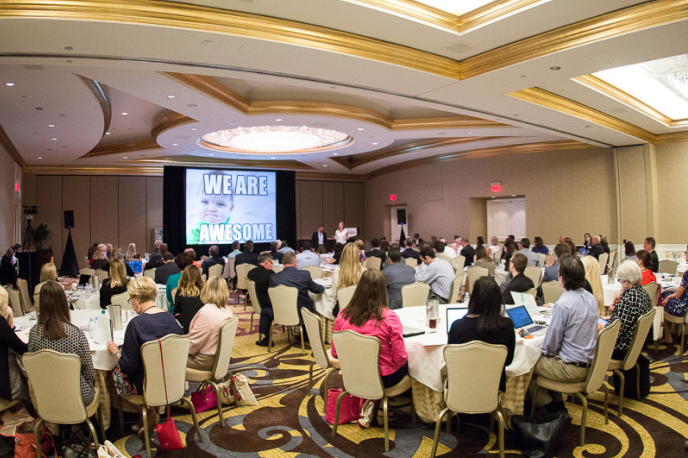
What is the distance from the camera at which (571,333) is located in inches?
146

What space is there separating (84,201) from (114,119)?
6.94 m

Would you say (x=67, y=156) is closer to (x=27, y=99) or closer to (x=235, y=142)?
(x=235, y=142)

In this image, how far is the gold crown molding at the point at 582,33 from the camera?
490 centimetres

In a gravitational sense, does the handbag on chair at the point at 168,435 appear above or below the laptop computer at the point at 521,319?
below

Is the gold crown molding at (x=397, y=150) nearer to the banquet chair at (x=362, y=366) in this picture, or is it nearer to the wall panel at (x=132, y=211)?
the wall panel at (x=132, y=211)

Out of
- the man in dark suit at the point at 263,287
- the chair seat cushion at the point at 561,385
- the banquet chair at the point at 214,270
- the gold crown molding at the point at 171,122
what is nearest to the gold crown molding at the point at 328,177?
the gold crown molding at the point at 171,122

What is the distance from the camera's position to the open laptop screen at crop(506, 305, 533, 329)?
4.21 metres

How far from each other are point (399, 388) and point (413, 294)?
2.35 m

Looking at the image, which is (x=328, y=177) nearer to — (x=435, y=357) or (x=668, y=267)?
(x=668, y=267)

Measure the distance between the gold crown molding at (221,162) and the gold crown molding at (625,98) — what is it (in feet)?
37.0

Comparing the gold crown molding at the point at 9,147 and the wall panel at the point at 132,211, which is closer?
the gold crown molding at the point at 9,147

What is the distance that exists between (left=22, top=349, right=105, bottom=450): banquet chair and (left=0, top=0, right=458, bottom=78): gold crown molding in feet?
9.61

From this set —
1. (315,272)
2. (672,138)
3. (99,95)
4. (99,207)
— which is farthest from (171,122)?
(672,138)

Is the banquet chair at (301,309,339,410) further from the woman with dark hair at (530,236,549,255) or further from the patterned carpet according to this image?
the woman with dark hair at (530,236,549,255)
